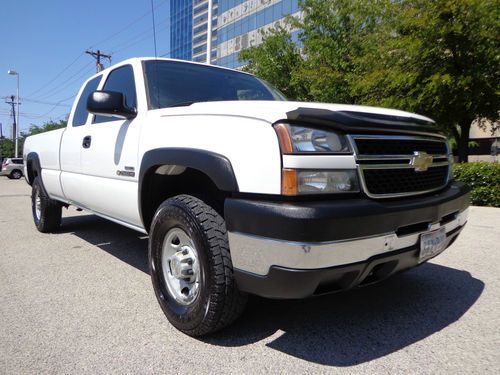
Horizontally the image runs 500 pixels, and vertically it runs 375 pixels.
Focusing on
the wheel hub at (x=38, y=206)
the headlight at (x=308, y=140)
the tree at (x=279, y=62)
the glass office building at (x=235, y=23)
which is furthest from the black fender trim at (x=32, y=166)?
the glass office building at (x=235, y=23)

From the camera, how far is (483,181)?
9070 millimetres

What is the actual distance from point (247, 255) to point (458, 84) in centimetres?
1051

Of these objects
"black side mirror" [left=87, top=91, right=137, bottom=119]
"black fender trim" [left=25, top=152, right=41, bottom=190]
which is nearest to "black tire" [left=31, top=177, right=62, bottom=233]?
"black fender trim" [left=25, top=152, right=41, bottom=190]

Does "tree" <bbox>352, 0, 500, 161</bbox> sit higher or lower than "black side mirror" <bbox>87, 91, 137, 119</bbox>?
higher

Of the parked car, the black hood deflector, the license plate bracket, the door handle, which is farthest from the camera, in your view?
the parked car

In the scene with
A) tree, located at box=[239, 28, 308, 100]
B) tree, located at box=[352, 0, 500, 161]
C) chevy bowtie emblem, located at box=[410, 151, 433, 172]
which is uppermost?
tree, located at box=[239, 28, 308, 100]

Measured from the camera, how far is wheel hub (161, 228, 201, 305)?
247 centimetres

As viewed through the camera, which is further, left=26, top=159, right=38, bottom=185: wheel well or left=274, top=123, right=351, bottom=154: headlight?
left=26, top=159, right=38, bottom=185: wheel well

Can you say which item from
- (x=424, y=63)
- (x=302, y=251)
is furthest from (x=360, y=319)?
(x=424, y=63)

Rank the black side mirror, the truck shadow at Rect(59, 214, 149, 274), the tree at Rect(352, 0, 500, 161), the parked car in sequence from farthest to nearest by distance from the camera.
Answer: the parked car
the tree at Rect(352, 0, 500, 161)
the truck shadow at Rect(59, 214, 149, 274)
the black side mirror

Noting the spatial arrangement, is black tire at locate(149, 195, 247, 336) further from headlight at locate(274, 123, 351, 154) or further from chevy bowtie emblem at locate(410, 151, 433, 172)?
chevy bowtie emblem at locate(410, 151, 433, 172)

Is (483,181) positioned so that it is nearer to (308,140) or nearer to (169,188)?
(169,188)

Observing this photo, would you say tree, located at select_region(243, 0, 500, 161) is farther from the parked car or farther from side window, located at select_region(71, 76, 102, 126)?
the parked car

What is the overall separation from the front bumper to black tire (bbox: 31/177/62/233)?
13.8ft
